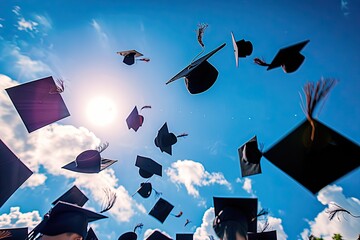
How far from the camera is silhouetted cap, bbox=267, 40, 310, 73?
3359mm

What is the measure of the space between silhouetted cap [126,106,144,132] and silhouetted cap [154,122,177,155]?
72 centimetres

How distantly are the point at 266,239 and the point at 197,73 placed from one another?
13.4ft

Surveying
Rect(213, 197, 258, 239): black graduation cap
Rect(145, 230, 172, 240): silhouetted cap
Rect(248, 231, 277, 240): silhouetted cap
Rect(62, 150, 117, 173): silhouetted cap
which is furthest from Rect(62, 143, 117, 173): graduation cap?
Rect(248, 231, 277, 240): silhouetted cap

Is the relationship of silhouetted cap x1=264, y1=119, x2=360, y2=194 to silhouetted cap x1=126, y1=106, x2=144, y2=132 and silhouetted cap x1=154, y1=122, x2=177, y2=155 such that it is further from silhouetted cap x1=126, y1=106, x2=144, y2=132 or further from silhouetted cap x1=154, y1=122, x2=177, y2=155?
silhouetted cap x1=126, y1=106, x2=144, y2=132

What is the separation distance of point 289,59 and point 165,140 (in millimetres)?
3611

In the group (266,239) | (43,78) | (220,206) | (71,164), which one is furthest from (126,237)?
(43,78)

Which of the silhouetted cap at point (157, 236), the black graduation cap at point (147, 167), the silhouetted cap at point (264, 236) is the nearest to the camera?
the silhouetted cap at point (264, 236)

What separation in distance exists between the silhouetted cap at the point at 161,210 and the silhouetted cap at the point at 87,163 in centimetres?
203

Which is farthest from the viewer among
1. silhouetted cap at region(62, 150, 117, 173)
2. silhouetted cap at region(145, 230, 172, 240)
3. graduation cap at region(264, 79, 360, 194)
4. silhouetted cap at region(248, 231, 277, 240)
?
silhouetted cap at region(145, 230, 172, 240)

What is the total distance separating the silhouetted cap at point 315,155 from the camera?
2.66 m

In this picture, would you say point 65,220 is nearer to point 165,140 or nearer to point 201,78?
point 165,140

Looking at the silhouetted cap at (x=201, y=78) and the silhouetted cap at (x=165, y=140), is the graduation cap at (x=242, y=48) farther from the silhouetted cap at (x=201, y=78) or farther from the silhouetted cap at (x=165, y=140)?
the silhouetted cap at (x=165, y=140)

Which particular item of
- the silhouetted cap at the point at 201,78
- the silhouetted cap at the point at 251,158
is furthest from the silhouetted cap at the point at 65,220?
the silhouetted cap at the point at 201,78

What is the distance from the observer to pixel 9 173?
453 centimetres
